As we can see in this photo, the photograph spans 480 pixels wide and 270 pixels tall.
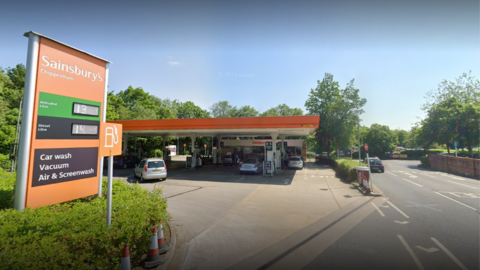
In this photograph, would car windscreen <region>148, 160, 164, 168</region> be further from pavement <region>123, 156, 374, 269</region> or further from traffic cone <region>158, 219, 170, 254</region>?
traffic cone <region>158, 219, 170, 254</region>

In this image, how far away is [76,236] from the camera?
293cm

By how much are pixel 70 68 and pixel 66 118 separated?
1.12m

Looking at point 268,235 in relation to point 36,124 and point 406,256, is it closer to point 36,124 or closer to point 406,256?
point 406,256

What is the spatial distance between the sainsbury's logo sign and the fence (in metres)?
25.4

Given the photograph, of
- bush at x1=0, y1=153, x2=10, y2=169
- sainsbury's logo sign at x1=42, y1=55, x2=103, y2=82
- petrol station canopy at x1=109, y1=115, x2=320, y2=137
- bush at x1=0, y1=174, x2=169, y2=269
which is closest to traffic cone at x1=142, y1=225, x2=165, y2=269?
bush at x1=0, y1=174, x2=169, y2=269

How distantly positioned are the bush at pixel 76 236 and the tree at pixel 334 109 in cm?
3239

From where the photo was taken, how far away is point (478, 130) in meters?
24.3

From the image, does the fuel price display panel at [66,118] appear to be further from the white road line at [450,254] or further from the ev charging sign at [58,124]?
the white road line at [450,254]

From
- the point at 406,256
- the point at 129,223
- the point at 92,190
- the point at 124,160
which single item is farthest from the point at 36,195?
the point at 124,160

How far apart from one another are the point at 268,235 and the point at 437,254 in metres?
3.57

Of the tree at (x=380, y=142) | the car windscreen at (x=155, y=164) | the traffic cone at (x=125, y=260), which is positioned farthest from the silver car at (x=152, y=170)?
the tree at (x=380, y=142)

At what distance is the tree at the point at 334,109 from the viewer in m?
32.1

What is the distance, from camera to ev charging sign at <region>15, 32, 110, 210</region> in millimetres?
3986

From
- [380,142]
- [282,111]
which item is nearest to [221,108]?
[282,111]
